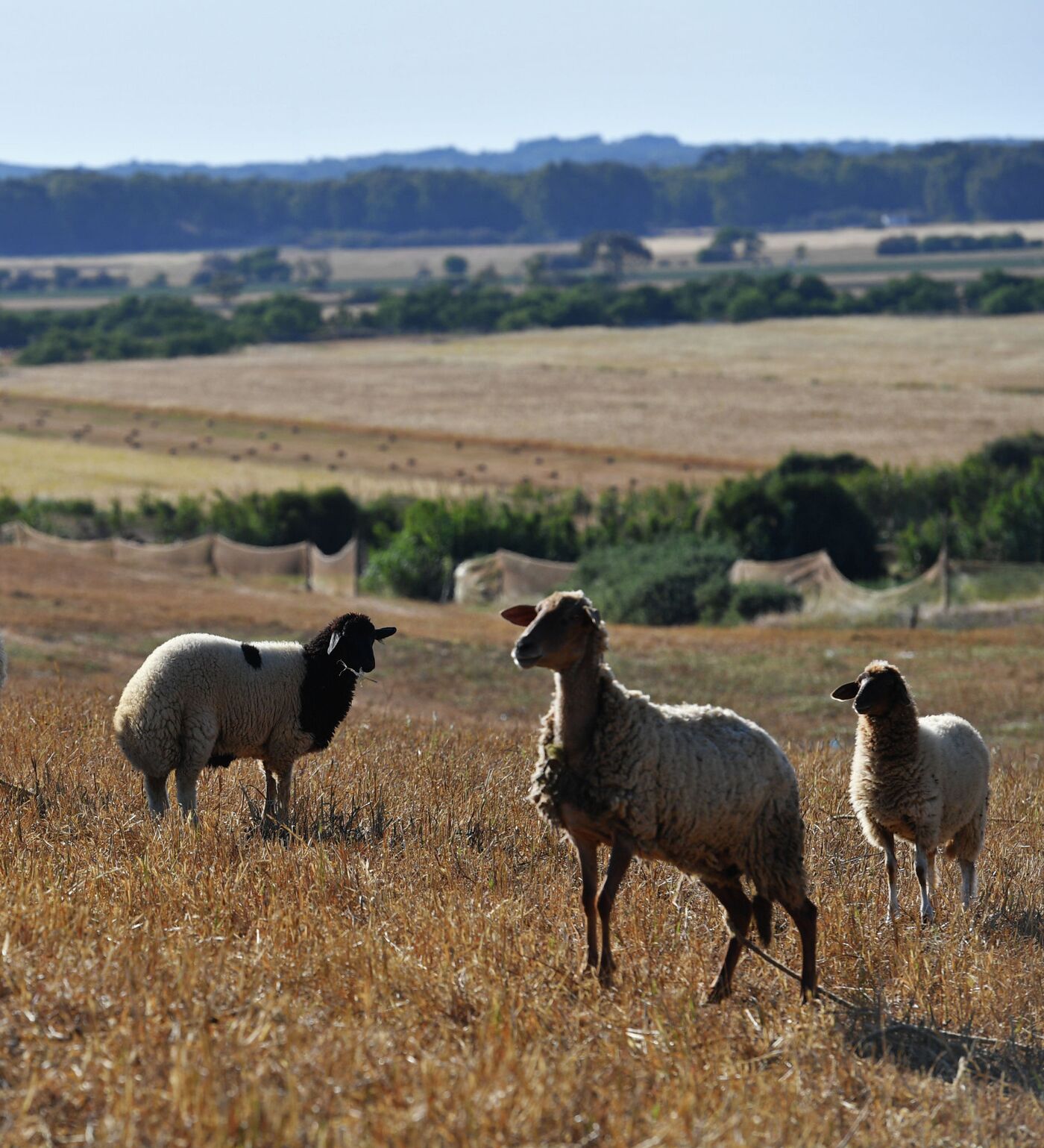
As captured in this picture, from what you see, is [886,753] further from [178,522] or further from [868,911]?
[178,522]

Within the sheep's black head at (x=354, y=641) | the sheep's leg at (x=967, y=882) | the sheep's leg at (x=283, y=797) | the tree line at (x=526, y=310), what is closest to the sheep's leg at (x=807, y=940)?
the sheep's leg at (x=967, y=882)

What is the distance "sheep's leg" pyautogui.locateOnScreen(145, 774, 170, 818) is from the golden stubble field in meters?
0.13

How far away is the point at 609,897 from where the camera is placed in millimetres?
6188

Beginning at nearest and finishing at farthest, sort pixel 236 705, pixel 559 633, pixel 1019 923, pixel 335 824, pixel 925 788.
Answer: pixel 559 633 < pixel 1019 923 < pixel 925 788 < pixel 335 824 < pixel 236 705

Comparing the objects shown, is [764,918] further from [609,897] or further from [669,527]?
[669,527]

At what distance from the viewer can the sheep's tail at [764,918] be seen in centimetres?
665

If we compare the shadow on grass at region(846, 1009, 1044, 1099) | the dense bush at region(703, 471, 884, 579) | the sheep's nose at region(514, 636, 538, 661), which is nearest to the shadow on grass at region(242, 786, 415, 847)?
the sheep's nose at region(514, 636, 538, 661)

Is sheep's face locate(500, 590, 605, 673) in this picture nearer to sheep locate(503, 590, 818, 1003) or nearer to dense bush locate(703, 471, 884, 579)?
sheep locate(503, 590, 818, 1003)

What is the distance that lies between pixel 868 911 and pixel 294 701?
379 centimetres

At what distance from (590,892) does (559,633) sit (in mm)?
1104

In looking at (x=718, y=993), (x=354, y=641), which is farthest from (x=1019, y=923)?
(x=354, y=641)

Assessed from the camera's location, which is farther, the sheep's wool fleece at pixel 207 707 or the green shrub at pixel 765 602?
the green shrub at pixel 765 602

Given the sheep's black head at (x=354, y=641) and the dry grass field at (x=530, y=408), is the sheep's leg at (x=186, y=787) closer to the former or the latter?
the sheep's black head at (x=354, y=641)

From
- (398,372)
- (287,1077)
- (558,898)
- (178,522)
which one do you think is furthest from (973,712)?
(398,372)
